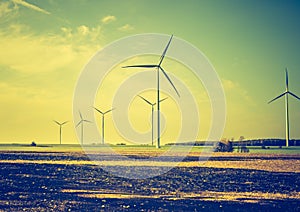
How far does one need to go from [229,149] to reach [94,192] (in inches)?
2897

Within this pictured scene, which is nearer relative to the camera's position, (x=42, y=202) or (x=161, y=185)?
(x=42, y=202)

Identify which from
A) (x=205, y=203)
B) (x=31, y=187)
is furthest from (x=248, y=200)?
(x=31, y=187)

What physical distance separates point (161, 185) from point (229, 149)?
68750 mm

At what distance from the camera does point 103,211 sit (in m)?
16.8

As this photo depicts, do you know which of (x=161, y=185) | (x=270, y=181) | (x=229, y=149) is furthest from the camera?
(x=229, y=149)

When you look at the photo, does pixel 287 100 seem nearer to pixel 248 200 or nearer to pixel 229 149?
pixel 229 149

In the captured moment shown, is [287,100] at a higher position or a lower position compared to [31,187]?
higher

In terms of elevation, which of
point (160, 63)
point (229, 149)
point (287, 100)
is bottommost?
point (229, 149)

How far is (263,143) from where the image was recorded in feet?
434

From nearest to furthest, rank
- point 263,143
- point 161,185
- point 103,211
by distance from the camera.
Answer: point 103,211 → point 161,185 → point 263,143

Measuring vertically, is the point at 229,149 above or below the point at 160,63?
below

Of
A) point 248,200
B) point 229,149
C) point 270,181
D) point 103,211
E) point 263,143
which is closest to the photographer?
point 103,211

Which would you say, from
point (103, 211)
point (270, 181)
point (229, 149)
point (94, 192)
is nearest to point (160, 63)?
point (229, 149)

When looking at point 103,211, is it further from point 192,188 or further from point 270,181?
point 270,181
